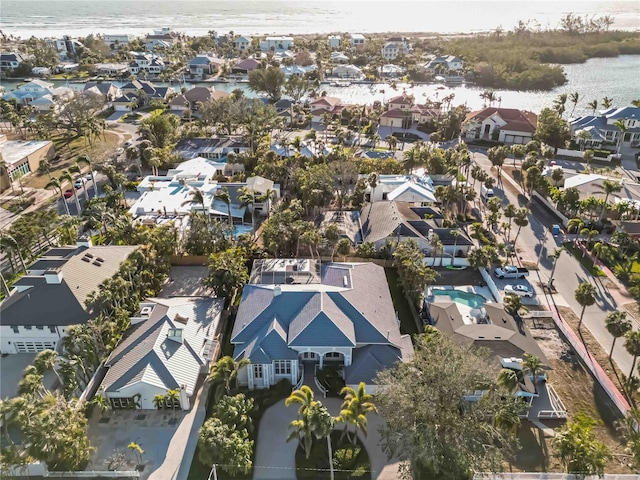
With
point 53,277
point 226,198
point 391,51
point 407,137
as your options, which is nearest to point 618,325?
point 226,198

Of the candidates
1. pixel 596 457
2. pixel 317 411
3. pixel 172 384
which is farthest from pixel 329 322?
pixel 596 457

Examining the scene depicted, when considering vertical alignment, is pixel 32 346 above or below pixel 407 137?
below

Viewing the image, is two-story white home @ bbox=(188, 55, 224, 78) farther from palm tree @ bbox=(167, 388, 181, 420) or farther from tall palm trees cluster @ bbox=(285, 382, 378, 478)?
tall palm trees cluster @ bbox=(285, 382, 378, 478)

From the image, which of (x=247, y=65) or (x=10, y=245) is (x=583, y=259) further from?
(x=247, y=65)

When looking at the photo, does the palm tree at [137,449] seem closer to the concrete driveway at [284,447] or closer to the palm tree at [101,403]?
the palm tree at [101,403]

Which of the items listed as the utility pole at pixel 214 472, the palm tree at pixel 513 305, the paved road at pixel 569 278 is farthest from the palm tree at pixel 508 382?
the utility pole at pixel 214 472

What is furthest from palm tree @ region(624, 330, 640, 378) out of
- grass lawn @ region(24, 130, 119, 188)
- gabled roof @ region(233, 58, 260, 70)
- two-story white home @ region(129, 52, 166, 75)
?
two-story white home @ region(129, 52, 166, 75)
